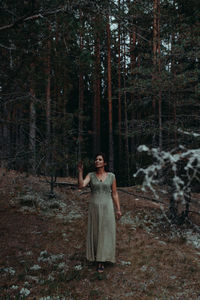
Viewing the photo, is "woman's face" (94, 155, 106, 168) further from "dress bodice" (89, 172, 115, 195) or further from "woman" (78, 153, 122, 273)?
"dress bodice" (89, 172, 115, 195)

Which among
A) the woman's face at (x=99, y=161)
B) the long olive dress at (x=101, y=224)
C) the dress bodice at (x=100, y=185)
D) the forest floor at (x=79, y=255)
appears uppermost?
the woman's face at (x=99, y=161)

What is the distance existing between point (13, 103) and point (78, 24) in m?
2.11

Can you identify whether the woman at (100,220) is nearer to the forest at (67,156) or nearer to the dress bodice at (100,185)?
the dress bodice at (100,185)

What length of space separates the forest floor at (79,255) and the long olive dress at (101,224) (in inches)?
16.7

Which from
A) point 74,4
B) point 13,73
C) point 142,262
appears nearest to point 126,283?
point 142,262

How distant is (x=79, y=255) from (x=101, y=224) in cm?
145

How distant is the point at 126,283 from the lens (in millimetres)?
4582

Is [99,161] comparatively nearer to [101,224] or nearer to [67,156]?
[67,156]

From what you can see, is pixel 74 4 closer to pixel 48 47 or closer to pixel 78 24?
pixel 78 24

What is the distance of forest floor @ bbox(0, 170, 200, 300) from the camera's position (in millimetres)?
4273

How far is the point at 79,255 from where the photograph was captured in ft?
→ 18.8

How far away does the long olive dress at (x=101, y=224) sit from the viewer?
4.82 metres

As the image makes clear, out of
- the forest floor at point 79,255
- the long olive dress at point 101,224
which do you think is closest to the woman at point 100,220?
the long olive dress at point 101,224

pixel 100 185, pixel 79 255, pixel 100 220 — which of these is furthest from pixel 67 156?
pixel 79 255
